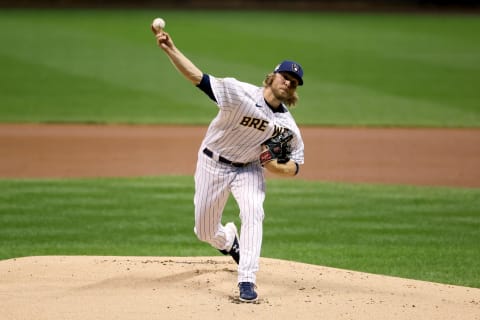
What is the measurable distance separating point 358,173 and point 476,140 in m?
3.19

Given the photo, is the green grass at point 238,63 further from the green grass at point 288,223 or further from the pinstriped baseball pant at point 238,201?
the pinstriped baseball pant at point 238,201

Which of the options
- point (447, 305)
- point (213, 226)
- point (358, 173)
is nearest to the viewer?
point (447, 305)

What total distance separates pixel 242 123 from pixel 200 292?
133 cm

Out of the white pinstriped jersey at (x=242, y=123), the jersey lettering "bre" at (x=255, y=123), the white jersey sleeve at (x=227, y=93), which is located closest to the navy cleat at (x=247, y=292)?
the white pinstriped jersey at (x=242, y=123)

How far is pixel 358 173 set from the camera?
12.6 meters

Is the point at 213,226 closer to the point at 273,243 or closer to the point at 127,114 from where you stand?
the point at 273,243

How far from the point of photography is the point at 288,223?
1001 cm

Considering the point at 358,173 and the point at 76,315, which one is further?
the point at 358,173

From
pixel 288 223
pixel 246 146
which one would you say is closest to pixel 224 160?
pixel 246 146

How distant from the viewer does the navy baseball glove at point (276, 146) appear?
6835mm

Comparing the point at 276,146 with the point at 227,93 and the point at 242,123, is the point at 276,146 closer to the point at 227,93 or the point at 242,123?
the point at 242,123

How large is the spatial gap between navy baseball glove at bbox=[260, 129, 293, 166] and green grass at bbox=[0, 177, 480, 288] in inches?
75.7

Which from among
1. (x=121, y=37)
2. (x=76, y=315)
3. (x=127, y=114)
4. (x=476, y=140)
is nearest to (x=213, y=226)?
(x=76, y=315)

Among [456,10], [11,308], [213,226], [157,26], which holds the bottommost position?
[11,308]
